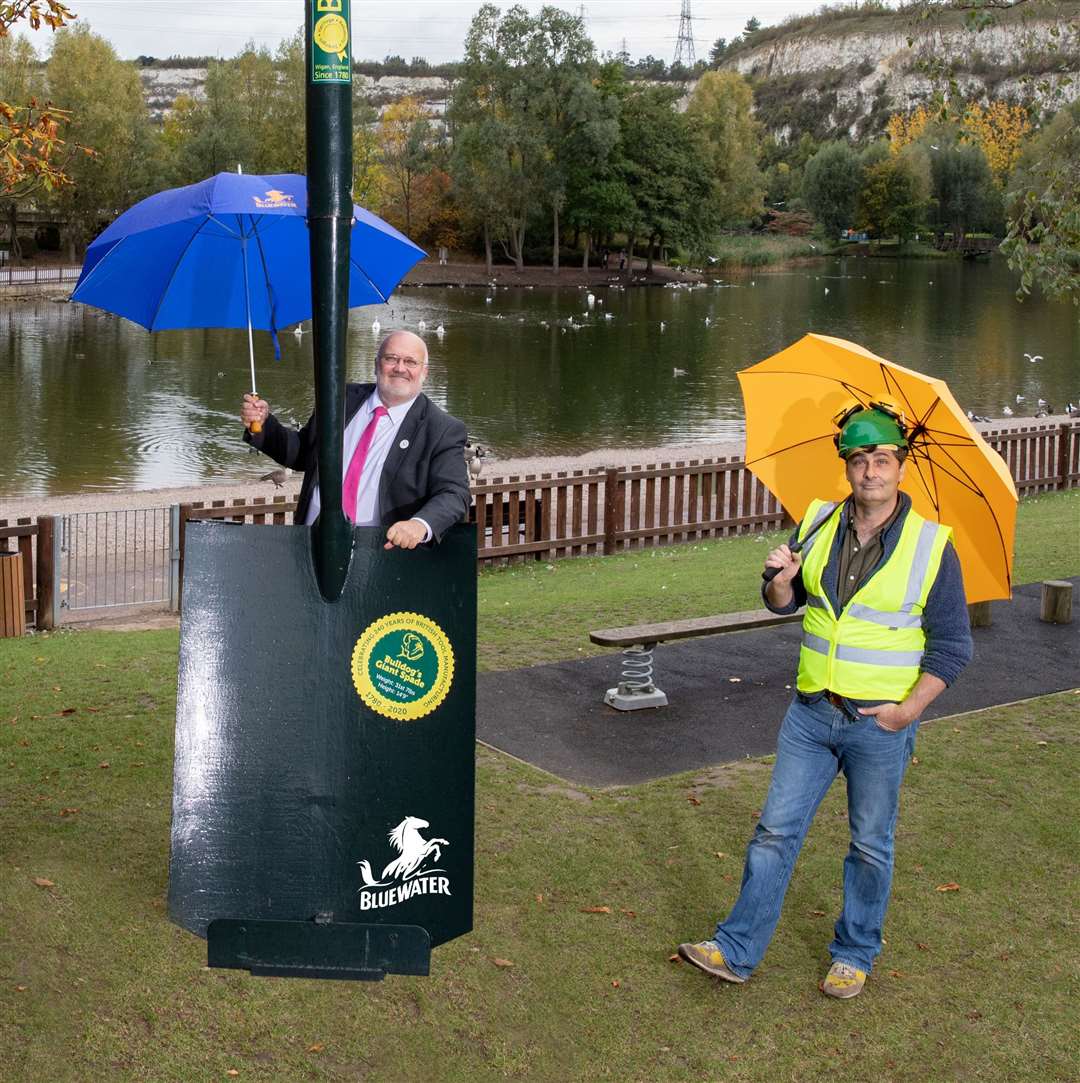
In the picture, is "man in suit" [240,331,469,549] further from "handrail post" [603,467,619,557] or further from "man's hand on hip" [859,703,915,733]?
"handrail post" [603,467,619,557]

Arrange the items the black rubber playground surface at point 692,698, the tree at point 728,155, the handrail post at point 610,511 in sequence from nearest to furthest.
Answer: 1. the black rubber playground surface at point 692,698
2. the handrail post at point 610,511
3. the tree at point 728,155

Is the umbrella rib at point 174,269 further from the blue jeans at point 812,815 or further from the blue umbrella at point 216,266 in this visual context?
the blue jeans at point 812,815

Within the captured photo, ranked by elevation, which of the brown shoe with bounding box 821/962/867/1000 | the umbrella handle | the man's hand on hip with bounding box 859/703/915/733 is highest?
the umbrella handle

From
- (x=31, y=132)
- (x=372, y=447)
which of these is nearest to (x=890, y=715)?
(x=372, y=447)

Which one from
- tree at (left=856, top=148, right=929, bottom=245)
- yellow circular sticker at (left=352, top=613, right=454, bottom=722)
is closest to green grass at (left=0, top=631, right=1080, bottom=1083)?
yellow circular sticker at (left=352, top=613, right=454, bottom=722)

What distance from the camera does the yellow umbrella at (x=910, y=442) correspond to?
20.3 feet

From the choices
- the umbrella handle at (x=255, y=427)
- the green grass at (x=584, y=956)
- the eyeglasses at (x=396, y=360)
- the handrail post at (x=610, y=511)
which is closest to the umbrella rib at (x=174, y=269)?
the umbrella handle at (x=255, y=427)

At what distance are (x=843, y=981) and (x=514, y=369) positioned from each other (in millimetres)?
42936

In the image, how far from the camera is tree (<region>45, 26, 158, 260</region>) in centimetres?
8519

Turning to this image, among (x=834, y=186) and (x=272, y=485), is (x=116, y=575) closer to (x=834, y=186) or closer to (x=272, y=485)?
(x=272, y=485)

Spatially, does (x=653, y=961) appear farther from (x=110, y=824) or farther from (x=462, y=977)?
(x=110, y=824)

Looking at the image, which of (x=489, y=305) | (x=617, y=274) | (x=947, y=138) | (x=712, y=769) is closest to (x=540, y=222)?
(x=617, y=274)

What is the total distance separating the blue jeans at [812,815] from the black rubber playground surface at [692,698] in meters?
2.35

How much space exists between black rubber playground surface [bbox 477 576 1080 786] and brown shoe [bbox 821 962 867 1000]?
7.85 ft
